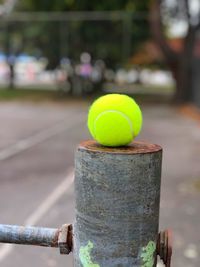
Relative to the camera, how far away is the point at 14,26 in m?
30.4

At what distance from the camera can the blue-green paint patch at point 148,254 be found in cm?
184

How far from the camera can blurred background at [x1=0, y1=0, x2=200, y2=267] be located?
5.83 m

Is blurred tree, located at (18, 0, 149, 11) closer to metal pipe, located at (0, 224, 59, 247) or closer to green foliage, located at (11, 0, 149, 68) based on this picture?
green foliage, located at (11, 0, 149, 68)

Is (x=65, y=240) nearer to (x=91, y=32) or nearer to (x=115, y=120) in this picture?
(x=115, y=120)

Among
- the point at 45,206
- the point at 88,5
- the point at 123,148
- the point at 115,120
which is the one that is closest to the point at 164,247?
the point at 123,148

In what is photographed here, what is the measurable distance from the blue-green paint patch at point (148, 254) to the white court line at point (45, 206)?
2.84 m

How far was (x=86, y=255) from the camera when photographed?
6.13ft

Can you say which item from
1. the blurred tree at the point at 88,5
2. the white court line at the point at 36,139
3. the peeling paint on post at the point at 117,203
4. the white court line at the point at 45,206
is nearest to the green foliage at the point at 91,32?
the blurred tree at the point at 88,5

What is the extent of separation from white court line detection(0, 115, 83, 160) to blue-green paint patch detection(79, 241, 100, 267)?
758 centimetres

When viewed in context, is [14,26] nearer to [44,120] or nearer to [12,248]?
[44,120]

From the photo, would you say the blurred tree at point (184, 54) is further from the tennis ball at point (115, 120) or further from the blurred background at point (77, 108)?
the tennis ball at point (115, 120)

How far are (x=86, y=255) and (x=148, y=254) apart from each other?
0.74 ft

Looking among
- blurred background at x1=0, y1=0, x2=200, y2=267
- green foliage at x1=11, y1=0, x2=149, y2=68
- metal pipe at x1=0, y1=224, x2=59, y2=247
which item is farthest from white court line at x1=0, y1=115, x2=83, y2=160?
green foliage at x1=11, y1=0, x2=149, y2=68

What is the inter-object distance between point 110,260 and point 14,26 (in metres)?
29.8
